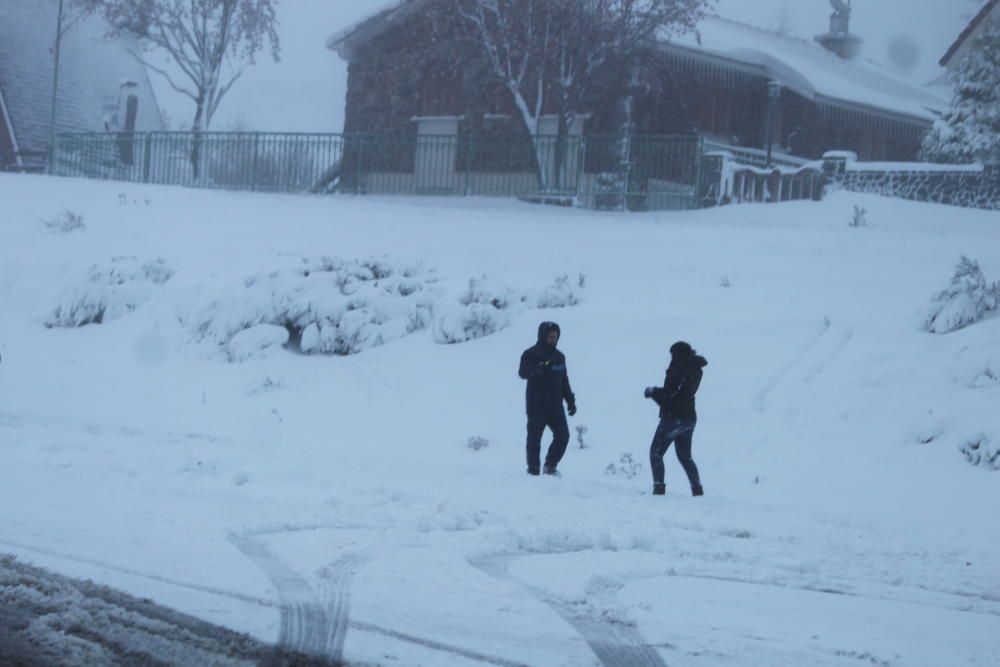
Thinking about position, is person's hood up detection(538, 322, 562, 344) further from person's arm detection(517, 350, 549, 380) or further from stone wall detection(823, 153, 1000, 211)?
stone wall detection(823, 153, 1000, 211)

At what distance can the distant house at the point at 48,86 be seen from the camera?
3888 centimetres

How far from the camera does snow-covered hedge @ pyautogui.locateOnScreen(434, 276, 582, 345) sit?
16.5 m

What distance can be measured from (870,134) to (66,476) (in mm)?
29418

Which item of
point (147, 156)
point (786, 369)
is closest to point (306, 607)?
point (786, 369)

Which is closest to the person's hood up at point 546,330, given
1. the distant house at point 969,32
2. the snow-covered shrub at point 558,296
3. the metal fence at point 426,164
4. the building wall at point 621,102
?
the snow-covered shrub at point 558,296

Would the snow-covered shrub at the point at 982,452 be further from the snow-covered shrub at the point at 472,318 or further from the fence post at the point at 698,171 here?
the fence post at the point at 698,171

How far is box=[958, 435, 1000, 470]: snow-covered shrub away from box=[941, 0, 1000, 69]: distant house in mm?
19807

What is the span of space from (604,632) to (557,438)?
18.7 feet

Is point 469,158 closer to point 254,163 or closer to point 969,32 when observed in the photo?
point 254,163

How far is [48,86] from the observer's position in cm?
4119

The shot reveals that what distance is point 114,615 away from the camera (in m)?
5.94

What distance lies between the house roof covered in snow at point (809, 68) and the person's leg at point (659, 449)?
1753 centimetres

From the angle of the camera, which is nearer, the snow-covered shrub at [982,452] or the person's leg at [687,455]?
the person's leg at [687,455]

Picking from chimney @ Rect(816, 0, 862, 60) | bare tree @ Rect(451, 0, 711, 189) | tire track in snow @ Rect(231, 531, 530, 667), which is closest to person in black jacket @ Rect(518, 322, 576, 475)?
tire track in snow @ Rect(231, 531, 530, 667)
